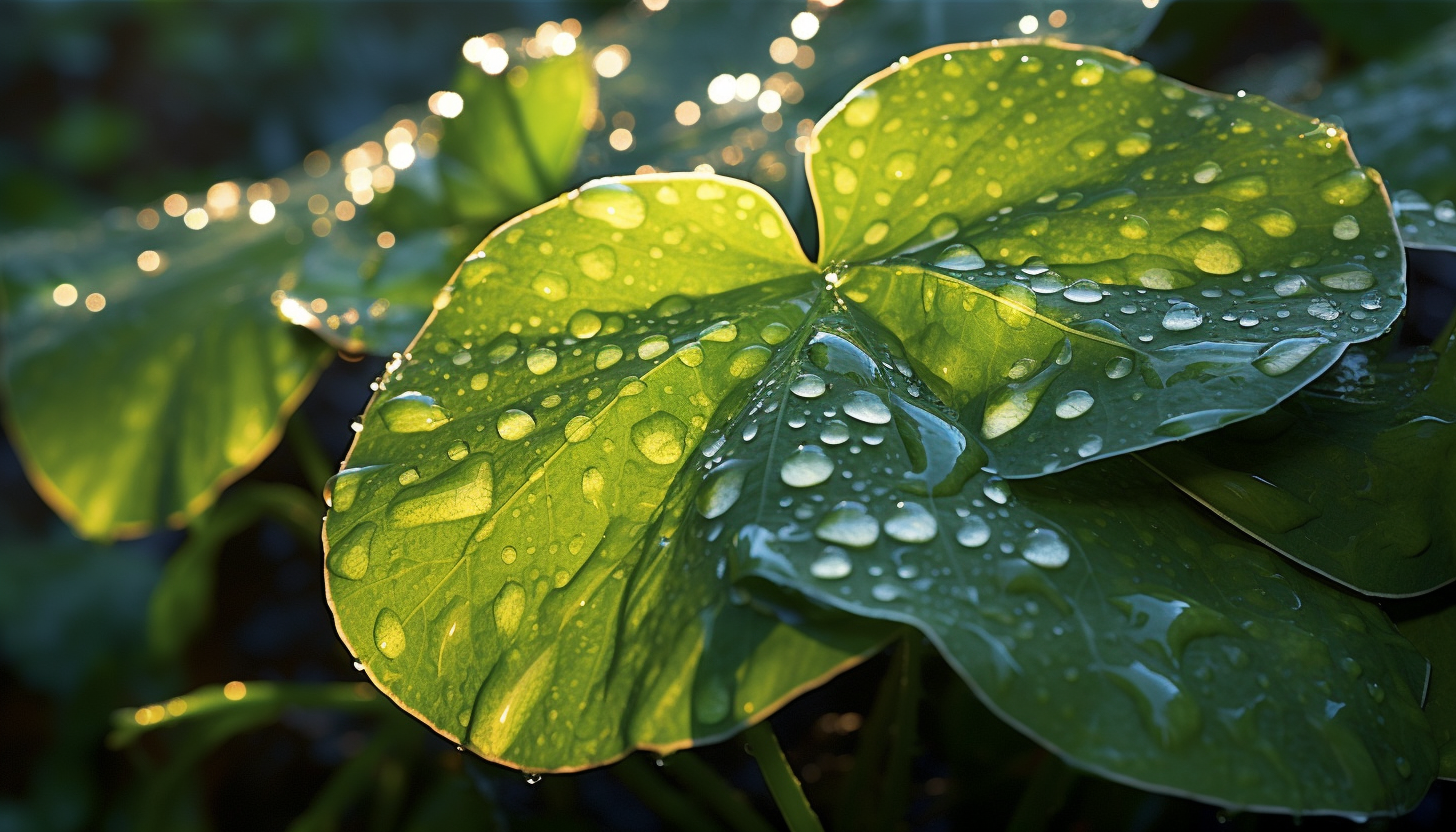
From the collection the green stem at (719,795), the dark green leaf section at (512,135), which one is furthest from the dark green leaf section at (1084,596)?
the dark green leaf section at (512,135)

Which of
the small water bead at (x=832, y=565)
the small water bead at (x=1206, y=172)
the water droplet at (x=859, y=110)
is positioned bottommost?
the small water bead at (x=832, y=565)

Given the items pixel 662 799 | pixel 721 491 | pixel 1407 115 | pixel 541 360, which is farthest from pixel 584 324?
pixel 1407 115

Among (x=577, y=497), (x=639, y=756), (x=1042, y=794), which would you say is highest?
(x=577, y=497)

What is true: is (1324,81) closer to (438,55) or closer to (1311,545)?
(1311,545)

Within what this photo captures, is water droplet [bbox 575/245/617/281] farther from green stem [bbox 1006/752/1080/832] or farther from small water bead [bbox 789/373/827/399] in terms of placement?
green stem [bbox 1006/752/1080/832]

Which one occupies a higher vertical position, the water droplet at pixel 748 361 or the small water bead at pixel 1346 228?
the small water bead at pixel 1346 228

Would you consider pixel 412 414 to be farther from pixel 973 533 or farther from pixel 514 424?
pixel 973 533

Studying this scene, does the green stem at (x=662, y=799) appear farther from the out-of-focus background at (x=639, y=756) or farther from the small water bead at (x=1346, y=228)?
the small water bead at (x=1346, y=228)
